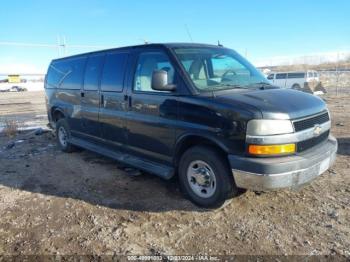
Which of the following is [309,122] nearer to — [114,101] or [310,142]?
[310,142]

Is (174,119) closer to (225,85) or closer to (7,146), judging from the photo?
(225,85)

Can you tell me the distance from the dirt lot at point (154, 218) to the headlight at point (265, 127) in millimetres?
1146

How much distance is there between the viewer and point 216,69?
4535 mm

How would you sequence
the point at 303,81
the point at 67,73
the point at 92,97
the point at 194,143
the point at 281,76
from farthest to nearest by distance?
the point at 281,76 < the point at 303,81 < the point at 67,73 < the point at 92,97 < the point at 194,143

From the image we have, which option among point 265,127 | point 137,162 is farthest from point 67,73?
point 265,127

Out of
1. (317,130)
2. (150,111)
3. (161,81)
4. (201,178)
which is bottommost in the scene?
(201,178)

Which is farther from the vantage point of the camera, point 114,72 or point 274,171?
point 114,72

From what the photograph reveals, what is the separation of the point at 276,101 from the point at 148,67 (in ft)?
6.49

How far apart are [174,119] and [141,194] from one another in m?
1.34

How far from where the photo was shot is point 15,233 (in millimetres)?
3793

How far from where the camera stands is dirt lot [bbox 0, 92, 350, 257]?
11.1 feet

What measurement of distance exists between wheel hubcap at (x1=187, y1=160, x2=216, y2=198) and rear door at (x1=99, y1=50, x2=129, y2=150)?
1.49 metres

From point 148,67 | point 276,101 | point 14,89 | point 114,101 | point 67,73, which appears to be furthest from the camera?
point 14,89

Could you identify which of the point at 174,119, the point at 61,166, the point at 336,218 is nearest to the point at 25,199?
the point at 61,166
